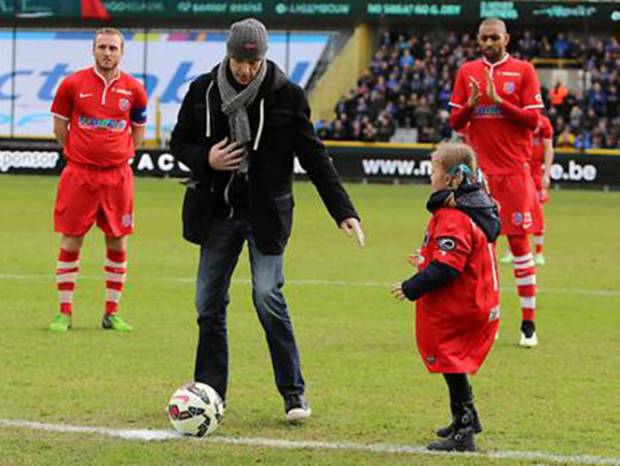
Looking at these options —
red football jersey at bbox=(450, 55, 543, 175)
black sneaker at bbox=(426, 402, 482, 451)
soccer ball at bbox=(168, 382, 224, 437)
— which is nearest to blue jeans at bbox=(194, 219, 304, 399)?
soccer ball at bbox=(168, 382, 224, 437)

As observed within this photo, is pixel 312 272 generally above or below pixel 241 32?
below

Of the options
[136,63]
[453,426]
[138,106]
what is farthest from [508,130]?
[136,63]

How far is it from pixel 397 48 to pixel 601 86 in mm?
→ 7095

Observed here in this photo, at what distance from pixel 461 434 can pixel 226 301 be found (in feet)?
5.46

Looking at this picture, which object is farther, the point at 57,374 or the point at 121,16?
the point at 121,16

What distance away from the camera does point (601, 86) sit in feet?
148

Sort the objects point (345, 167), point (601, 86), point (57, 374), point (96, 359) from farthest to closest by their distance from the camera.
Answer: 1. point (601, 86)
2. point (345, 167)
3. point (96, 359)
4. point (57, 374)

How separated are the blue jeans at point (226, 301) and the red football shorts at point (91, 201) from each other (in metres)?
3.71

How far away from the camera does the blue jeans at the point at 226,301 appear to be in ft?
26.6

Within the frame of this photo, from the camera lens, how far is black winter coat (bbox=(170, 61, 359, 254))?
795 cm

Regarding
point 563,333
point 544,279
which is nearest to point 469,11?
point 544,279

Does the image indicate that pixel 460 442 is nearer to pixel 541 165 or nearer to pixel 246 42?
pixel 246 42

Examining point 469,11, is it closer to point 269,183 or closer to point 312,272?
point 312,272

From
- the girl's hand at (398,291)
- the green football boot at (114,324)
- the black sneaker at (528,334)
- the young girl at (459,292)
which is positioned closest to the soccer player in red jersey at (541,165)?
the black sneaker at (528,334)
